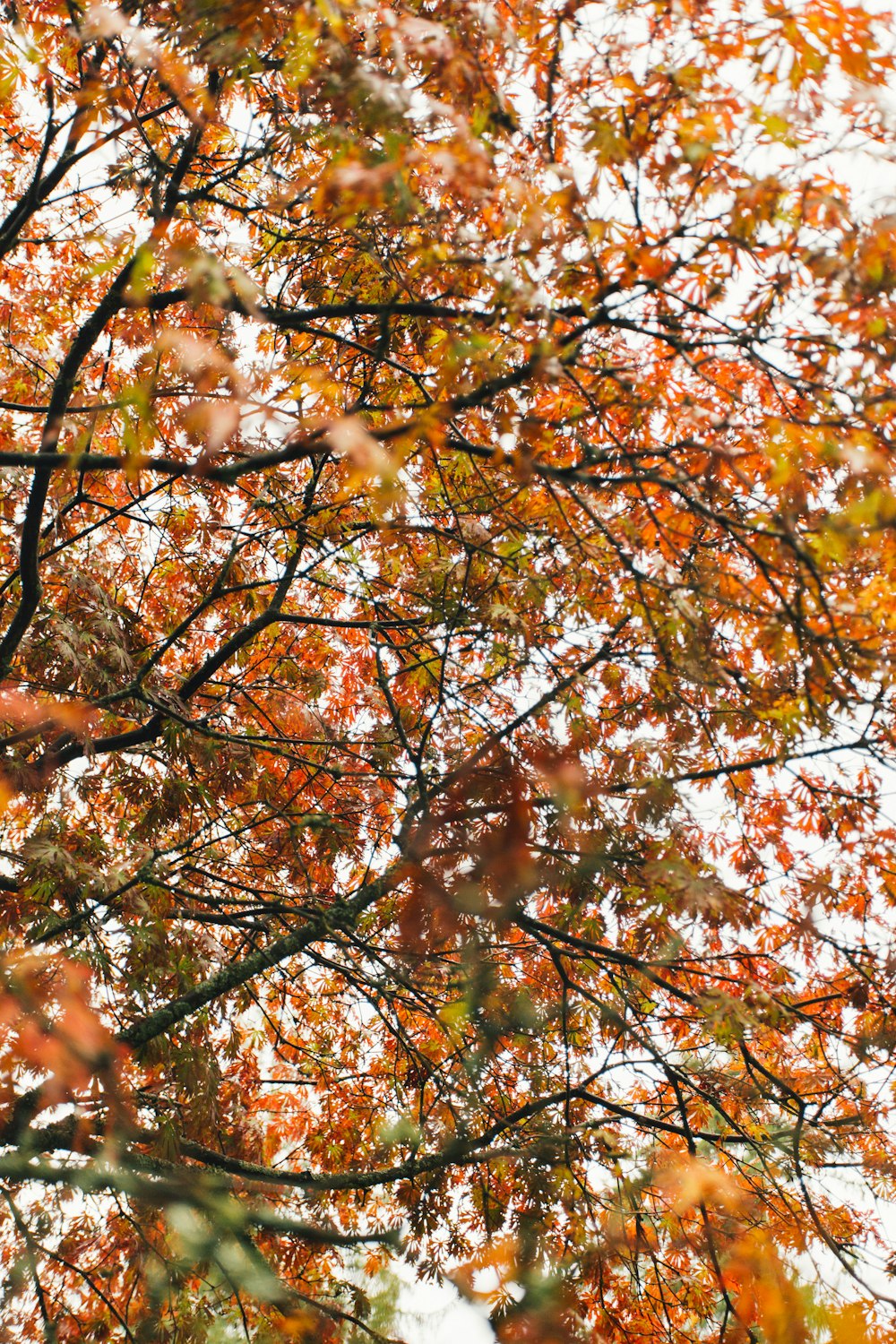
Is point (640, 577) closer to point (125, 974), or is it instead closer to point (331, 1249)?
point (125, 974)

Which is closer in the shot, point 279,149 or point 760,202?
point 760,202

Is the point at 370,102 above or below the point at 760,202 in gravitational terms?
below

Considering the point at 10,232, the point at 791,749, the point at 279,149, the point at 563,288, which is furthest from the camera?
the point at 10,232

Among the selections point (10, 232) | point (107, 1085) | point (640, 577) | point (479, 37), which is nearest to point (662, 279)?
point (640, 577)

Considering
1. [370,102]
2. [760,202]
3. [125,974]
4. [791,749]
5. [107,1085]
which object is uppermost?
[760,202]

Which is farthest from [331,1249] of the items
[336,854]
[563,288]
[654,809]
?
[563,288]

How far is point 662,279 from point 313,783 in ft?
11.4

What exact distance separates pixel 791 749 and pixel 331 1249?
4728 millimetres

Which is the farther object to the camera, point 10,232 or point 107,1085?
point 10,232

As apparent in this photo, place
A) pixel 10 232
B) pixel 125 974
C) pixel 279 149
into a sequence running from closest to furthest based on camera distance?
pixel 279 149 → pixel 125 974 → pixel 10 232

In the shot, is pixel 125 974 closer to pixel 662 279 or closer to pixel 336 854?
pixel 336 854

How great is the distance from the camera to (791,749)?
317 cm

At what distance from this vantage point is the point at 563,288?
9.12ft

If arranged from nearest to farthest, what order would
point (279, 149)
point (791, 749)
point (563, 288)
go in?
point (563, 288), point (791, 749), point (279, 149)
